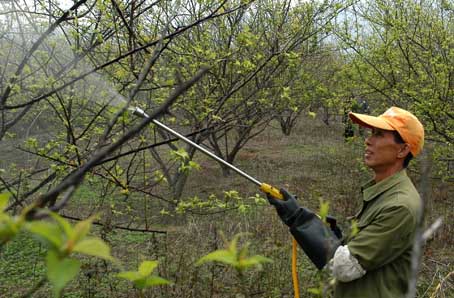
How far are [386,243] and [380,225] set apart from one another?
8 centimetres

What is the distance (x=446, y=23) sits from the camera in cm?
789

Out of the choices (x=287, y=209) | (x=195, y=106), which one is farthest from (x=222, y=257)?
(x=195, y=106)

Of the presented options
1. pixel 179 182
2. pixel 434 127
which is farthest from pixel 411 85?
pixel 179 182

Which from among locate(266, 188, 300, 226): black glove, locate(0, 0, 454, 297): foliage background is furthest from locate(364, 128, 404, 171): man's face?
locate(0, 0, 454, 297): foliage background

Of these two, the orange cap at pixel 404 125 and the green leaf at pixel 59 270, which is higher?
the orange cap at pixel 404 125

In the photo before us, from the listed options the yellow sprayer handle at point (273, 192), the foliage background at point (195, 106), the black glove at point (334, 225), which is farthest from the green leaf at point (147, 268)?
the foliage background at point (195, 106)

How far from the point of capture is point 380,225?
6.40ft

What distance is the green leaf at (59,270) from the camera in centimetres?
45

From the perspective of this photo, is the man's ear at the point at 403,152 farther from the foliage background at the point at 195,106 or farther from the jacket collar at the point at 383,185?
the foliage background at the point at 195,106

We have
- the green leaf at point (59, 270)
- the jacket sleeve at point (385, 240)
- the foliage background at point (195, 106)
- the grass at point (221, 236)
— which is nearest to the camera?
the green leaf at point (59, 270)

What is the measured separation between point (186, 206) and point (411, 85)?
524cm

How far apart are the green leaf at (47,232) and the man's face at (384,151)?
1952 mm

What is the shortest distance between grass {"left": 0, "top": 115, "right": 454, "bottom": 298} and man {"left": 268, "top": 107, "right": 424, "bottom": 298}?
137 millimetres

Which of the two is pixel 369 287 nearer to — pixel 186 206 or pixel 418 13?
pixel 186 206
